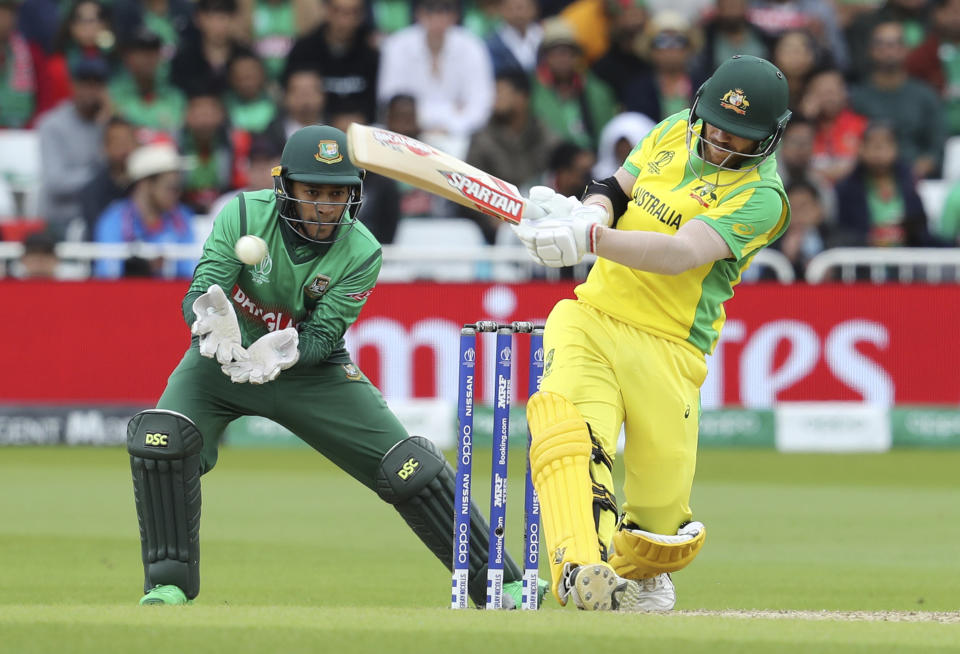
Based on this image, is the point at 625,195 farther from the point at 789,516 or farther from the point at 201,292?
the point at 789,516

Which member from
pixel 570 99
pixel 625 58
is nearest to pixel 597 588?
pixel 570 99

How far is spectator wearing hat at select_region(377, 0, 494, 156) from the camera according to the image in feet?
48.2

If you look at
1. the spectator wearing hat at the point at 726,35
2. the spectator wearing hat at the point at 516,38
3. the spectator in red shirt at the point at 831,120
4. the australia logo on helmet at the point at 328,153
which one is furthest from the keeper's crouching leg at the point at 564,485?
the spectator wearing hat at the point at 726,35

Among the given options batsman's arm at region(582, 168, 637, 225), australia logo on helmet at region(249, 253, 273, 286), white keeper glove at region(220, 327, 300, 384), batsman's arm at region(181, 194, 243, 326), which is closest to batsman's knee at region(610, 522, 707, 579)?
batsman's arm at region(582, 168, 637, 225)

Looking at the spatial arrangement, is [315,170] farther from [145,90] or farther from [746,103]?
[145,90]

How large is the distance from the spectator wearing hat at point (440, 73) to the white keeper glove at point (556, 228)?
30.0 feet

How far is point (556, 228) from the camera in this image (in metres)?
5.38

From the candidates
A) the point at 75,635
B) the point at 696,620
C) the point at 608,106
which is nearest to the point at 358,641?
the point at 75,635

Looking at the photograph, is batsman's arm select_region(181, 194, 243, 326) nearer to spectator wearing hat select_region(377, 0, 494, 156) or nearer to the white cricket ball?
the white cricket ball

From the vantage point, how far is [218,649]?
4469 mm

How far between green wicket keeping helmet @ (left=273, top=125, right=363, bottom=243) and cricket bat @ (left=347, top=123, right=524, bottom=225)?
0.64 metres

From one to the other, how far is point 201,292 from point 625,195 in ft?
5.29

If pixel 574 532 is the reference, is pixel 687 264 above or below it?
above

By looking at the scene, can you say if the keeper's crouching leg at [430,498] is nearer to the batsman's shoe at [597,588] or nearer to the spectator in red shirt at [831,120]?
the batsman's shoe at [597,588]
